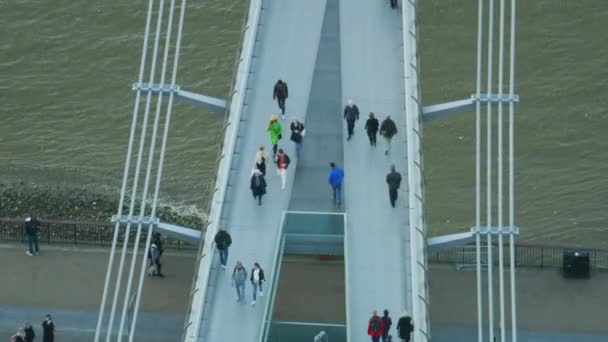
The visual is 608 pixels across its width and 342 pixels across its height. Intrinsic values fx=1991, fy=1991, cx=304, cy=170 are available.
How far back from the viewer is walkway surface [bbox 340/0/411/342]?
51.2 m

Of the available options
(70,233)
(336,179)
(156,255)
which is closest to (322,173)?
(336,179)

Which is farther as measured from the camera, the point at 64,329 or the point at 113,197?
the point at 113,197

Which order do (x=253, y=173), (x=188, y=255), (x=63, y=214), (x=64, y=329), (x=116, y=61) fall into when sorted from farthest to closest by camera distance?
(x=116, y=61) < (x=63, y=214) < (x=188, y=255) < (x=64, y=329) < (x=253, y=173)

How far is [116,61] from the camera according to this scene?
70.7 meters

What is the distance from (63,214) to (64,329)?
9.35 m

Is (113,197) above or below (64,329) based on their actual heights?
above

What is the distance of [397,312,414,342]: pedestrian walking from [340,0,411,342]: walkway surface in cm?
114

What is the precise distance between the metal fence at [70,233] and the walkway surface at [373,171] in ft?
26.7

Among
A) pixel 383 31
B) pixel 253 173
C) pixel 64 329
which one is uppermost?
pixel 383 31

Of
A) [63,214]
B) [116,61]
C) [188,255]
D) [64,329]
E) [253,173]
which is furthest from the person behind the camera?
[116,61]

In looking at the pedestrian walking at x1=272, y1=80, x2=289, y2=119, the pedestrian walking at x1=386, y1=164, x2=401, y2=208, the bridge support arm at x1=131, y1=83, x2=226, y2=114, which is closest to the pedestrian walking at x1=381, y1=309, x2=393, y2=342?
the pedestrian walking at x1=386, y1=164, x2=401, y2=208

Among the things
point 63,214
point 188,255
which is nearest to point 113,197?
point 63,214

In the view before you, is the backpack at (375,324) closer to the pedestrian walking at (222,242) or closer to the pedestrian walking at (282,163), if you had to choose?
the pedestrian walking at (222,242)

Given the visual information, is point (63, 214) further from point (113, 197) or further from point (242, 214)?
point (242, 214)
